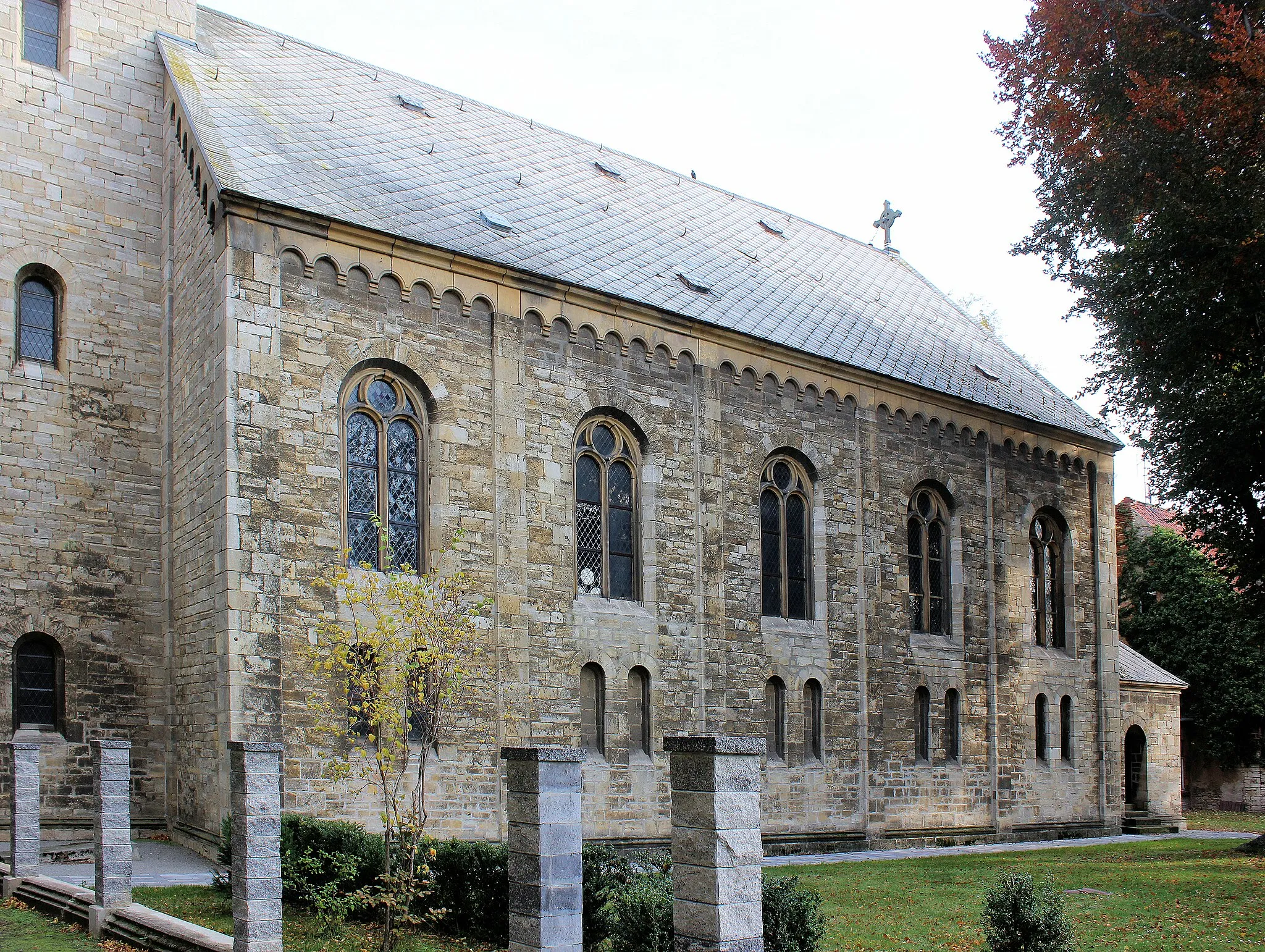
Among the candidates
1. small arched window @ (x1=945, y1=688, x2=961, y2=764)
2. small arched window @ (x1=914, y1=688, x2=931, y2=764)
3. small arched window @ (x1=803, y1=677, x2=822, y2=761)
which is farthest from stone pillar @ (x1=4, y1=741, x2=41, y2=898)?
small arched window @ (x1=945, y1=688, x2=961, y2=764)

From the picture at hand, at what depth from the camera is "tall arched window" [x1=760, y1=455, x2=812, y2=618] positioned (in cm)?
2277

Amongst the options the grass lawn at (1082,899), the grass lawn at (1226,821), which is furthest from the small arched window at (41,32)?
the grass lawn at (1226,821)

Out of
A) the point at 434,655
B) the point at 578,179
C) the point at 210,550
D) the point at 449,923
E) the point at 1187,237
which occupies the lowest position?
the point at 449,923

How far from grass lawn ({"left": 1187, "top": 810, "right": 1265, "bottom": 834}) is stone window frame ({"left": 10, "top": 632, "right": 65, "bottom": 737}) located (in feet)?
89.0

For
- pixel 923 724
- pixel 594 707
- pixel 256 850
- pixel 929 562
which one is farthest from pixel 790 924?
pixel 929 562

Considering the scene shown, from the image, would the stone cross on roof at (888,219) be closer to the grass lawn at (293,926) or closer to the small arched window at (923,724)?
the small arched window at (923,724)

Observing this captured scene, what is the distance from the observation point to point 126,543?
60.2ft

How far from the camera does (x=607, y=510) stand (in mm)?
20391

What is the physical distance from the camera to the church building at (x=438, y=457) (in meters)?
16.9

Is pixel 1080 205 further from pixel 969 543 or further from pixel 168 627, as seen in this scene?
pixel 168 627

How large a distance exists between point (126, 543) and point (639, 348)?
8721 mm

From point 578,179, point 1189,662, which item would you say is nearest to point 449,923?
point 578,179

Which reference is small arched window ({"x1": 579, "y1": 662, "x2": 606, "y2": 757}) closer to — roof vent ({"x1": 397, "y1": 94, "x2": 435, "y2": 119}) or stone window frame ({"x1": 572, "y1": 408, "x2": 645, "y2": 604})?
stone window frame ({"x1": 572, "y1": 408, "x2": 645, "y2": 604})

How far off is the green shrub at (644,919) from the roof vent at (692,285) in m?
14.3
